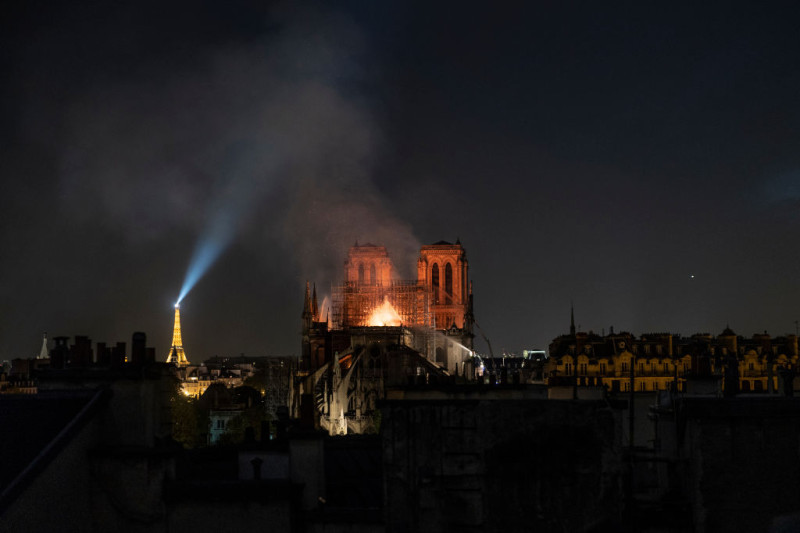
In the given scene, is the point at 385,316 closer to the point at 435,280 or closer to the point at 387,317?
the point at 387,317

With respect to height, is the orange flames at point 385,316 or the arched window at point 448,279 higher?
the arched window at point 448,279

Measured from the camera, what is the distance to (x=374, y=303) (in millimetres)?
100000

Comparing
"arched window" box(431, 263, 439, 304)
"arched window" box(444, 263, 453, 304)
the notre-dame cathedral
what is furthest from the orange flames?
"arched window" box(444, 263, 453, 304)

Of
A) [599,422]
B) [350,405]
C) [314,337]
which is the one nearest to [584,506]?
[599,422]

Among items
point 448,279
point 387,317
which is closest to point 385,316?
point 387,317

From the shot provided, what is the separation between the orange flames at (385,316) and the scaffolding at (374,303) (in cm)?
35

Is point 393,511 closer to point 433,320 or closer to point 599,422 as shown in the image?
point 599,422

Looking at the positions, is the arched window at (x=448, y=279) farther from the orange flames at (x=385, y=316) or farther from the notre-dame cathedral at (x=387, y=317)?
the orange flames at (x=385, y=316)

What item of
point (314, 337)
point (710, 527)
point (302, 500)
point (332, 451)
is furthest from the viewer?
point (314, 337)

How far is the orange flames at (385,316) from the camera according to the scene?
9862 centimetres

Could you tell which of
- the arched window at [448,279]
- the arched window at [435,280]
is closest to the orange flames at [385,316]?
the arched window at [435,280]

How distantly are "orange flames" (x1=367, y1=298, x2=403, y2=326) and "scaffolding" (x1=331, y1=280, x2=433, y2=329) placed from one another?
1.16 ft

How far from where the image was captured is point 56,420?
1430 centimetres

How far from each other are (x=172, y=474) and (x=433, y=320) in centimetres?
8915
